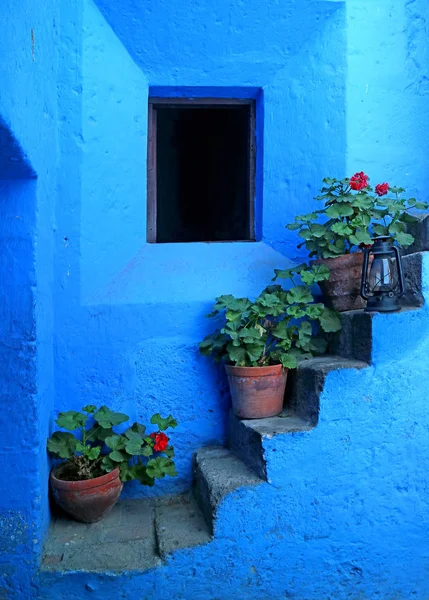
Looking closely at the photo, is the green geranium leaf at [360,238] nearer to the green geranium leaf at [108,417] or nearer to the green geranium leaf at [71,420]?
the green geranium leaf at [108,417]

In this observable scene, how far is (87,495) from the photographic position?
2.69m

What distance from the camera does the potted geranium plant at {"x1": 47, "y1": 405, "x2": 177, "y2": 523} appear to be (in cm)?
270

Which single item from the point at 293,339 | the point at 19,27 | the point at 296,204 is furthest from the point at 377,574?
the point at 19,27

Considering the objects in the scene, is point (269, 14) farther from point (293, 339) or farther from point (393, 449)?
point (393, 449)

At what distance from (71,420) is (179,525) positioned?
31.2 inches

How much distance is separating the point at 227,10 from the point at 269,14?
27cm

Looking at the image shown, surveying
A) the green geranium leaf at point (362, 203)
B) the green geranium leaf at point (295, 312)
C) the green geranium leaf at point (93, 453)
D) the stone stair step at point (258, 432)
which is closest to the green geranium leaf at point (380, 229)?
the green geranium leaf at point (362, 203)

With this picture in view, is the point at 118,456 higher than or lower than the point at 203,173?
lower

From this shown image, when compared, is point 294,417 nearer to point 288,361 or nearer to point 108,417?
point 288,361

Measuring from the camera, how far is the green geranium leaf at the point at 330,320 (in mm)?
2957

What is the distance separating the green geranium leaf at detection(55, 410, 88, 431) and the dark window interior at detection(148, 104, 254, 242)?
1.32m

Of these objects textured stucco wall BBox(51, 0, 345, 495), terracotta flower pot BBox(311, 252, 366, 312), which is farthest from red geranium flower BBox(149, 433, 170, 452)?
terracotta flower pot BBox(311, 252, 366, 312)

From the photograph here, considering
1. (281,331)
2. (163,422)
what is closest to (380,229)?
(281,331)

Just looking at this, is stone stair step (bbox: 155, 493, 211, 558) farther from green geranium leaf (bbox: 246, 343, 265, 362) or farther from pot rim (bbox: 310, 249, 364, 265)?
pot rim (bbox: 310, 249, 364, 265)
